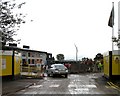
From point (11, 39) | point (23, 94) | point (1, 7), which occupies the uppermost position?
point (1, 7)

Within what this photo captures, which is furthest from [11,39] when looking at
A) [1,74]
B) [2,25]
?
[1,74]

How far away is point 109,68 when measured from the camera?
32281 mm

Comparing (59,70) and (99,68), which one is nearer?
(59,70)

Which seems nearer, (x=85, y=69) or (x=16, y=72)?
(x=16, y=72)

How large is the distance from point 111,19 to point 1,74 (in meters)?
14.0

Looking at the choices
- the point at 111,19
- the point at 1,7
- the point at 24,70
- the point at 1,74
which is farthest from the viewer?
the point at 24,70

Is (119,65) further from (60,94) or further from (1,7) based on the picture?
(1,7)

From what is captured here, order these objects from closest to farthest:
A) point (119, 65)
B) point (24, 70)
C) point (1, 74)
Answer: point (1, 74) → point (119, 65) → point (24, 70)

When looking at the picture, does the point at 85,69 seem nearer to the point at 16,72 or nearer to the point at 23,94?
the point at 16,72

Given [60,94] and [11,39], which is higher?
[11,39]

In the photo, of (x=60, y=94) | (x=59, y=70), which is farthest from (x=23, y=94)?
(x=59, y=70)

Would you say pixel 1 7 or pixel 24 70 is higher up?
pixel 1 7

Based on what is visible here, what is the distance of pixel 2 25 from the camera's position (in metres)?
19.6

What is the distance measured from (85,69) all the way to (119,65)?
22354 mm
